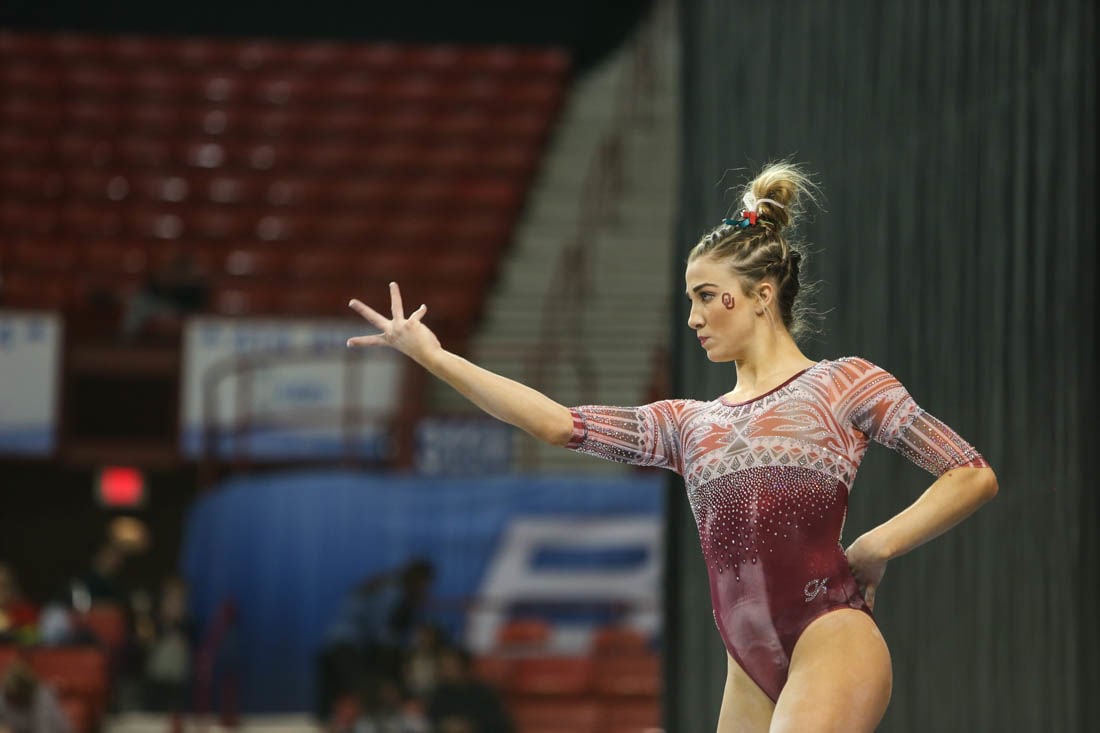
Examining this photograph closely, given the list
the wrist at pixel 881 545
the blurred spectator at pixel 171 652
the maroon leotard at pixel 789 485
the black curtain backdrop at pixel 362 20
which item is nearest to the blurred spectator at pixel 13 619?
the blurred spectator at pixel 171 652

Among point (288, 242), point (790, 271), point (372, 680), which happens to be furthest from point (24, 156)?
point (790, 271)

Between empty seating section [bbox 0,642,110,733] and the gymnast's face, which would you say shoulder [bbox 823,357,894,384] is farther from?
empty seating section [bbox 0,642,110,733]

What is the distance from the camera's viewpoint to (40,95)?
1638 centimetres

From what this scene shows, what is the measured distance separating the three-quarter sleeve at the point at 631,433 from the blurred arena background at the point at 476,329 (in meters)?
1.14

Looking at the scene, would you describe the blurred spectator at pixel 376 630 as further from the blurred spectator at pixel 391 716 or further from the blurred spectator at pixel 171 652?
the blurred spectator at pixel 171 652

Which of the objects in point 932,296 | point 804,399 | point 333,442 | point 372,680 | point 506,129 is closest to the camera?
point 804,399

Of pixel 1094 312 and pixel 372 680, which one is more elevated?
pixel 1094 312

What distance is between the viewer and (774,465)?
2.89m

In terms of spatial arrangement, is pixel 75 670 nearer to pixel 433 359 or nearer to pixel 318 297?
pixel 318 297

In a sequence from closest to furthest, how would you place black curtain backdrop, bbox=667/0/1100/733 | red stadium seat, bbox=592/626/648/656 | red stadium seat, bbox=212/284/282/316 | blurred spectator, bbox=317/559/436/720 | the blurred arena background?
black curtain backdrop, bbox=667/0/1100/733
the blurred arena background
blurred spectator, bbox=317/559/436/720
red stadium seat, bbox=592/626/648/656
red stadium seat, bbox=212/284/282/316

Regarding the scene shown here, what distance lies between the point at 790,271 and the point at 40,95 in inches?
576

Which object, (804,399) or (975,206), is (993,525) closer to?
(975,206)

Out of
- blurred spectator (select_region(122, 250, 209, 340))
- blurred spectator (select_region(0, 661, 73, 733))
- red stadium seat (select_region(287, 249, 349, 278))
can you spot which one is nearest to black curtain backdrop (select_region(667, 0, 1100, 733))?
blurred spectator (select_region(0, 661, 73, 733))

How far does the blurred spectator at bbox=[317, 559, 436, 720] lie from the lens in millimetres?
8781
